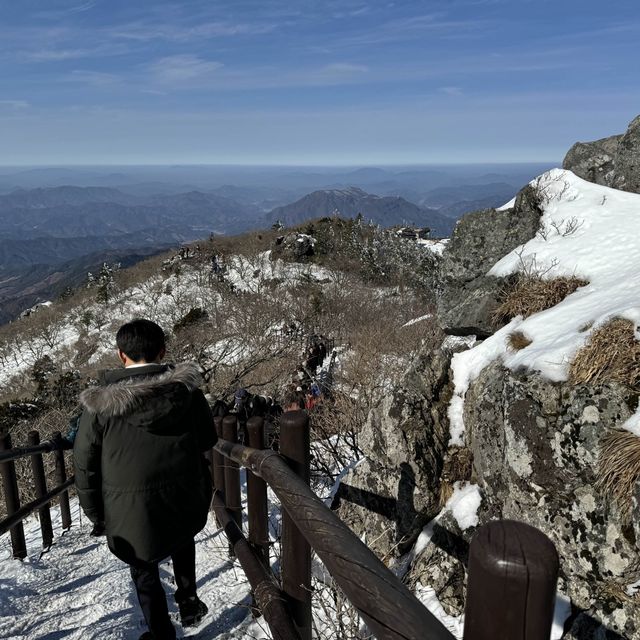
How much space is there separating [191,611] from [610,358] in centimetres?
340

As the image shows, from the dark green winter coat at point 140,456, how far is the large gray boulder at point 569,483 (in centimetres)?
269

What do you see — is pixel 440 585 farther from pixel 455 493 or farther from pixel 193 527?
pixel 193 527

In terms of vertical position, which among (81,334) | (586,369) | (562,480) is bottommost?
(81,334)

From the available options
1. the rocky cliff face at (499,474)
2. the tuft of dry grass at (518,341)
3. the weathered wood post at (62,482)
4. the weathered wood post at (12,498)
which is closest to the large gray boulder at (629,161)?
the rocky cliff face at (499,474)

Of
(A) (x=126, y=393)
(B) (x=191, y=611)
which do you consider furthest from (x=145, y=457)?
(B) (x=191, y=611)

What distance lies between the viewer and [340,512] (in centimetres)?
587

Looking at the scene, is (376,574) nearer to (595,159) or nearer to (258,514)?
(258,514)

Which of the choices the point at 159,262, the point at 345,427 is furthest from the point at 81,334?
the point at 345,427

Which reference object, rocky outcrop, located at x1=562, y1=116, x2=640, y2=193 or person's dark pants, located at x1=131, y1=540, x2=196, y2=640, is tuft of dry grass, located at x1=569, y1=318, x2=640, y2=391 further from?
rocky outcrop, located at x1=562, y1=116, x2=640, y2=193

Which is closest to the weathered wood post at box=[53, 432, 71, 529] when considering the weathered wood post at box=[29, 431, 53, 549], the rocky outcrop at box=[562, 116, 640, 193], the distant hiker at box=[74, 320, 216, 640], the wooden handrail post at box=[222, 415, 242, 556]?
the weathered wood post at box=[29, 431, 53, 549]

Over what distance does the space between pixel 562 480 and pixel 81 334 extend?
1720 inches

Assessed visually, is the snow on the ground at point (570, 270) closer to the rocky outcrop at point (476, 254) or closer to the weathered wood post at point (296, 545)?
the rocky outcrop at point (476, 254)

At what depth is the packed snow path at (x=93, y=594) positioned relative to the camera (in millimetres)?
3195

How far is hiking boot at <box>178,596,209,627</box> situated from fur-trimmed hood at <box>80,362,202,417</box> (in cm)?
143
